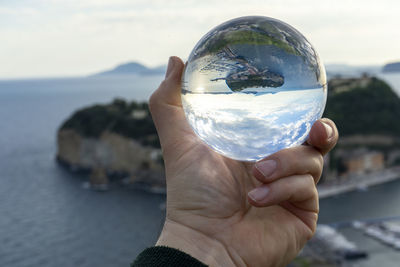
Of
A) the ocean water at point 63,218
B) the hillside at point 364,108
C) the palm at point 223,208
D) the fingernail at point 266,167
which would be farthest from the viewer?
the hillside at point 364,108

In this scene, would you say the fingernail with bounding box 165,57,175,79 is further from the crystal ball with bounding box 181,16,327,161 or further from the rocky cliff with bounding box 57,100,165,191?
the rocky cliff with bounding box 57,100,165,191

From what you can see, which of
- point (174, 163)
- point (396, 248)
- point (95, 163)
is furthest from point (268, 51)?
point (95, 163)

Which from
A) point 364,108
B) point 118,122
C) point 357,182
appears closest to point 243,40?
point 357,182

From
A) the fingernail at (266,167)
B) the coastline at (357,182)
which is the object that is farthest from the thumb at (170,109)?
the coastline at (357,182)

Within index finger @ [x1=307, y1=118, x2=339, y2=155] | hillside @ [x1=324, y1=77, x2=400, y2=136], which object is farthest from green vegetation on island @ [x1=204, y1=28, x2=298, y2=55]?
hillside @ [x1=324, y1=77, x2=400, y2=136]

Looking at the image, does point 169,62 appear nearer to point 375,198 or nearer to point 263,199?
point 263,199

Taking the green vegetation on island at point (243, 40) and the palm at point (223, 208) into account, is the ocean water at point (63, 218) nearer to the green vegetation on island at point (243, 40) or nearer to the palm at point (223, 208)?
the palm at point (223, 208)
